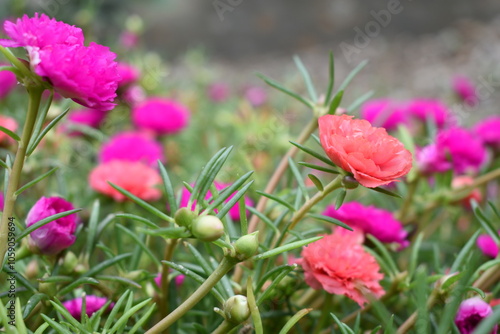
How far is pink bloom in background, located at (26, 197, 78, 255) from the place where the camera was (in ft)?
1.46

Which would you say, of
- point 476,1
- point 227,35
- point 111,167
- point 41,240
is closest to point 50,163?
point 111,167

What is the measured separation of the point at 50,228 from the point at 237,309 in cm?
18

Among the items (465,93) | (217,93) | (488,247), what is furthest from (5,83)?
(465,93)

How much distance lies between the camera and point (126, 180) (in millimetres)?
701

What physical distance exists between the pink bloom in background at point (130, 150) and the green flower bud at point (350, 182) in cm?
52

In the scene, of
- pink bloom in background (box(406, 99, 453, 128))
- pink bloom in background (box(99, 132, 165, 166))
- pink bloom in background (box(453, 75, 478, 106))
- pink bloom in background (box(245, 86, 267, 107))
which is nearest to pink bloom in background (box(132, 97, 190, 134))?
pink bloom in background (box(99, 132, 165, 166))

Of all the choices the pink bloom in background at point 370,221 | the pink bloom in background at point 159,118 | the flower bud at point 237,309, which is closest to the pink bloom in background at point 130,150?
the pink bloom in background at point 159,118

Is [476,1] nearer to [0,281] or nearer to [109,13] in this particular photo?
[109,13]

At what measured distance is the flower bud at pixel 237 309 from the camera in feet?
1.27

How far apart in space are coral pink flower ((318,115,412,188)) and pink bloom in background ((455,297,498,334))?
16cm

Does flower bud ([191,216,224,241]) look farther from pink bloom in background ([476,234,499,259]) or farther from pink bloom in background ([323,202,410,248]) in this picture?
pink bloom in background ([476,234,499,259])

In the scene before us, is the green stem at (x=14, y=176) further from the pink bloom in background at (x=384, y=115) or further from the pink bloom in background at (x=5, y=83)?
the pink bloom in background at (x=5, y=83)

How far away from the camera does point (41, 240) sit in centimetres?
45

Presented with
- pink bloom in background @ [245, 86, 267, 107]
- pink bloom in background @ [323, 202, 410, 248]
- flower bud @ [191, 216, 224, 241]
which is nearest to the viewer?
flower bud @ [191, 216, 224, 241]
